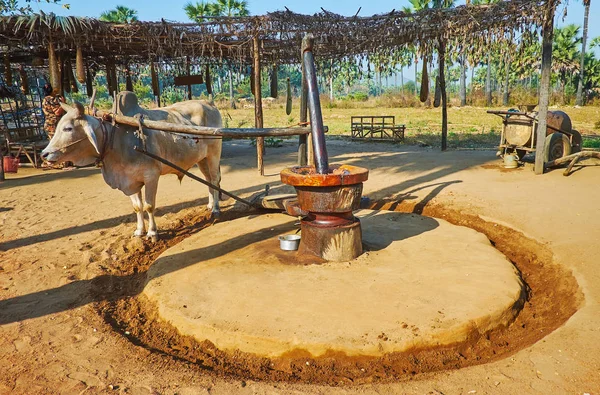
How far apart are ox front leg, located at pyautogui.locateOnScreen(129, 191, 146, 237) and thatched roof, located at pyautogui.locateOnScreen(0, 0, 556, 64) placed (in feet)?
16.8

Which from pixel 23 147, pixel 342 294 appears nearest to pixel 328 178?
pixel 342 294

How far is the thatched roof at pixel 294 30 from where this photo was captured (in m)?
8.88

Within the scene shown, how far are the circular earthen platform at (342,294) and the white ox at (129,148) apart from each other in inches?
41.3

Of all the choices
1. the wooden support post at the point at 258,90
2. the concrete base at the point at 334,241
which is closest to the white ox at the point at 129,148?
the concrete base at the point at 334,241

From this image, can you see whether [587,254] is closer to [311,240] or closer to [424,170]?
[311,240]

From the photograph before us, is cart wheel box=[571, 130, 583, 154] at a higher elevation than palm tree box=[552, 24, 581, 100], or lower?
lower

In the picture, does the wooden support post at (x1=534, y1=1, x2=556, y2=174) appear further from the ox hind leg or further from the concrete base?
the ox hind leg

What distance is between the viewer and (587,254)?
15.4 ft

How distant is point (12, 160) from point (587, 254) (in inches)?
452

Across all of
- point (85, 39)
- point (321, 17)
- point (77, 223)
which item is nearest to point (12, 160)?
point (85, 39)

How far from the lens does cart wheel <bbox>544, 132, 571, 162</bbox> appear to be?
905cm

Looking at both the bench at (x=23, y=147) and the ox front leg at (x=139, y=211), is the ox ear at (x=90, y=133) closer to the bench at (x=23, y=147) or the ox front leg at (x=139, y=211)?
the ox front leg at (x=139, y=211)

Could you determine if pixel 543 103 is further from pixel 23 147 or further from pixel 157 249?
pixel 23 147

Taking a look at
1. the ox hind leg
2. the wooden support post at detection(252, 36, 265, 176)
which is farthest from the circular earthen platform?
the wooden support post at detection(252, 36, 265, 176)
